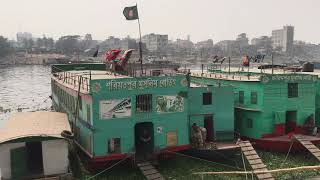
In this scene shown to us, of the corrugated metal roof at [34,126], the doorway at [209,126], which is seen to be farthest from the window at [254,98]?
the corrugated metal roof at [34,126]

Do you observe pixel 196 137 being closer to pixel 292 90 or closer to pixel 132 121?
pixel 132 121

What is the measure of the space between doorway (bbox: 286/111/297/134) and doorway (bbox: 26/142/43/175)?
1558 cm

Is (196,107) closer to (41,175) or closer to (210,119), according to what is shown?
(210,119)

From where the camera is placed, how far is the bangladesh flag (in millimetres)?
22403

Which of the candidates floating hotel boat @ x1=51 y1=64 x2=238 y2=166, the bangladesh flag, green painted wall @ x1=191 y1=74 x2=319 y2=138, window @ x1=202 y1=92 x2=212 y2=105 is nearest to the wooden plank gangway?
floating hotel boat @ x1=51 y1=64 x2=238 y2=166

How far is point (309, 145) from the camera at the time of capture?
2277cm

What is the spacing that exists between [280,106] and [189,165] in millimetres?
7409

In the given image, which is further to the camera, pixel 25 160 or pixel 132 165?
pixel 132 165

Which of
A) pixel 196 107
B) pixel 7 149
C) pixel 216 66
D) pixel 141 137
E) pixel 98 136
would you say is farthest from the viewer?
pixel 216 66

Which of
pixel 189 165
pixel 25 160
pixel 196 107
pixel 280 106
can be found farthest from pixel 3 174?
pixel 280 106

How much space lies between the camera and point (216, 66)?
1604 inches

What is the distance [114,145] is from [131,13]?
309 inches

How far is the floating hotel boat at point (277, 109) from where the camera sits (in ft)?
79.3

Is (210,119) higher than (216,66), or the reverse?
(216,66)
